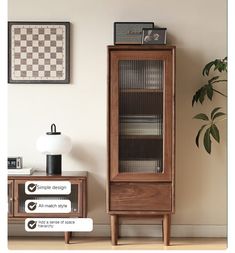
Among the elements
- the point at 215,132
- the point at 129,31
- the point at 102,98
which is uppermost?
the point at 129,31

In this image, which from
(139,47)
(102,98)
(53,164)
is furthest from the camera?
(102,98)

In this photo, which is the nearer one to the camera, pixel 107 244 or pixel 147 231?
pixel 107 244

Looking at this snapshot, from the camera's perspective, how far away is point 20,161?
423cm

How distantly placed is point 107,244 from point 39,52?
64.5 inches

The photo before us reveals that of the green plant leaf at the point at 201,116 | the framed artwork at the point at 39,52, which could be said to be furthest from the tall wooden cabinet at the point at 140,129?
the framed artwork at the point at 39,52

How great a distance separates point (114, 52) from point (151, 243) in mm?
1508

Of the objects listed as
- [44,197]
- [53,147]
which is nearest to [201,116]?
[53,147]

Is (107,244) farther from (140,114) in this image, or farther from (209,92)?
(209,92)

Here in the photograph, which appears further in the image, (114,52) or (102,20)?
(102,20)

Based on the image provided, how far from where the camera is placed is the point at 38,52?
4.41 metres
